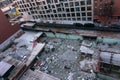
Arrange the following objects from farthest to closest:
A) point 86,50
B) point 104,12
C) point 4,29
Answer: point 4,29 < point 104,12 < point 86,50

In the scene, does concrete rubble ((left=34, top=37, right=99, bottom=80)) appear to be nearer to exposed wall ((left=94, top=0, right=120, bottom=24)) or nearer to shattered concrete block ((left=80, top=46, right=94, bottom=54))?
shattered concrete block ((left=80, top=46, right=94, bottom=54))

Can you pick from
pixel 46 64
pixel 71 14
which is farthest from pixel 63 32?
pixel 46 64

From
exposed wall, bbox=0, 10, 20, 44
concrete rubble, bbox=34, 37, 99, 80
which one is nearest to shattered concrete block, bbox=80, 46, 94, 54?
concrete rubble, bbox=34, 37, 99, 80

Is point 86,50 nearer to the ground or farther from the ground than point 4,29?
nearer to the ground

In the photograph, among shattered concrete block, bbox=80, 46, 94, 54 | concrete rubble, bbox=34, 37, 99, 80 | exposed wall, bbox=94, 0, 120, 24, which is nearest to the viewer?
concrete rubble, bbox=34, 37, 99, 80

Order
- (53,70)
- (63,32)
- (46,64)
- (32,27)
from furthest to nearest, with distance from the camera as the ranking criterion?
(32,27) → (63,32) → (46,64) → (53,70)

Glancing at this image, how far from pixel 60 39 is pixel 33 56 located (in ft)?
21.8

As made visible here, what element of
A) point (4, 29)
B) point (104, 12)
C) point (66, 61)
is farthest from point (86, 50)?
point (4, 29)

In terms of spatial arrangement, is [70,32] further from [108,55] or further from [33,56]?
[108,55]

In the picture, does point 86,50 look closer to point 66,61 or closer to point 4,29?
point 66,61

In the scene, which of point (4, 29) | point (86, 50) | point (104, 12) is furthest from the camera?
point (4, 29)

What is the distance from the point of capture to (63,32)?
71.5ft

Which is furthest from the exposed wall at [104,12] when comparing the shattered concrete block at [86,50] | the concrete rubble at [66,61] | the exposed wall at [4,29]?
the exposed wall at [4,29]

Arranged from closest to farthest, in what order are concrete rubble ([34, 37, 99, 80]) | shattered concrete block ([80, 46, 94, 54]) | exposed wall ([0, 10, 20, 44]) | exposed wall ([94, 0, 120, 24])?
concrete rubble ([34, 37, 99, 80]), shattered concrete block ([80, 46, 94, 54]), exposed wall ([94, 0, 120, 24]), exposed wall ([0, 10, 20, 44])
